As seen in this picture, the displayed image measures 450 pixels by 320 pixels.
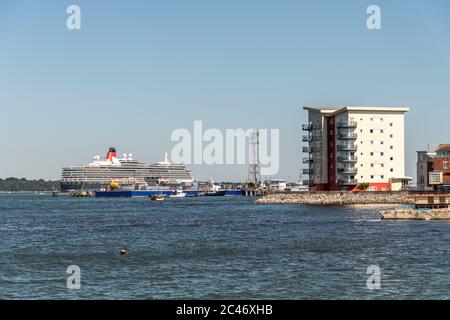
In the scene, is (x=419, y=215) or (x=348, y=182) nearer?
(x=419, y=215)

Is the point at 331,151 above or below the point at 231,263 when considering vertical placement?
→ above

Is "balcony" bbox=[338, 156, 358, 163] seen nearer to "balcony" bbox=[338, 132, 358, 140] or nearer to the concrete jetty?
"balcony" bbox=[338, 132, 358, 140]

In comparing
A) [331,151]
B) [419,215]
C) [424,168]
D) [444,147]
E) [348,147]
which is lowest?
[419,215]

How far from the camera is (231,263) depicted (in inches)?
1446

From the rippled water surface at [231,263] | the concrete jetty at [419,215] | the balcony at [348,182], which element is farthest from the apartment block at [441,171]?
the rippled water surface at [231,263]

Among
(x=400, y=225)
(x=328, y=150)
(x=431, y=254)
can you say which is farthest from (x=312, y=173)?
(x=431, y=254)

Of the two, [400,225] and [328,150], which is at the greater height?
[328,150]

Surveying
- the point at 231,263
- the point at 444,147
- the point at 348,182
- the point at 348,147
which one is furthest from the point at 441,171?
the point at 231,263

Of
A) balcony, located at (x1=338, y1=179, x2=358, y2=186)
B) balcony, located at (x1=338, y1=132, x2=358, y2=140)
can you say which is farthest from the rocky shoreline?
balcony, located at (x1=338, y1=132, x2=358, y2=140)

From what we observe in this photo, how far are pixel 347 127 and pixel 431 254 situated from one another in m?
87.9

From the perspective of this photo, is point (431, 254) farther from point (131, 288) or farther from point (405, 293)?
point (131, 288)

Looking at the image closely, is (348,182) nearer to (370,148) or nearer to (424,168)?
(370,148)

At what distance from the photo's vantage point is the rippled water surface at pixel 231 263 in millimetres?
27656

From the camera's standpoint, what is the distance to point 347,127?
413ft
